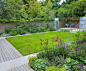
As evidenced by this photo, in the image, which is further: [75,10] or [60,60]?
[75,10]

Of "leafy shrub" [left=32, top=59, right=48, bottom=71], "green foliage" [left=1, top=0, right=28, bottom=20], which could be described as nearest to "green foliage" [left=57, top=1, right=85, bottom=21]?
"green foliage" [left=1, top=0, right=28, bottom=20]

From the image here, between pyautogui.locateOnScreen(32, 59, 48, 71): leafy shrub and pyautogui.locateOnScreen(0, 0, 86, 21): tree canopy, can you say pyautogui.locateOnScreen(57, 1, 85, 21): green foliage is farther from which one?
pyautogui.locateOnScreen(32, 59, 48, 71): leafy shrub

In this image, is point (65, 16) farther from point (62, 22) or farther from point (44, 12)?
point (44, 12)

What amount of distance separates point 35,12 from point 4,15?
416 cm

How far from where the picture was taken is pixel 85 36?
426cm

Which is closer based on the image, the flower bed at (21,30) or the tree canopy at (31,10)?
the flower bed at (21,30)

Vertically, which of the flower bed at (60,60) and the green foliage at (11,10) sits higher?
the green foliage at (11,10)

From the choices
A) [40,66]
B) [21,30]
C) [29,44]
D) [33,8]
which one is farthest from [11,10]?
[40,66]

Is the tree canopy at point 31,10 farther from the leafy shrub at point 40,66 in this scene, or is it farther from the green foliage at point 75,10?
the leafy shrub at point 40,66

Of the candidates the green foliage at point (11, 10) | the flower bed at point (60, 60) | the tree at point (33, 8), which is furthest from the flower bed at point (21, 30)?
the flower bed at point (60, 60)

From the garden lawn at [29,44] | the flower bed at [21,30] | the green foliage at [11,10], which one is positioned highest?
the green foliage at [11,10]

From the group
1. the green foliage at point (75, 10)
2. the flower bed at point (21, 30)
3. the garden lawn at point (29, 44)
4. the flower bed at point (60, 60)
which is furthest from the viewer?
the green foliage at point (75, 10)

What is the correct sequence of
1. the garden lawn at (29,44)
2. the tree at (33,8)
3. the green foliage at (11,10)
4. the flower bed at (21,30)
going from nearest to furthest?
the garden lawn at (29,44), the flower bed at (21,30), the green foliage at (11,10), the tree at (33,8)

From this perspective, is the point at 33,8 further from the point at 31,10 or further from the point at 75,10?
the point at 75,10
